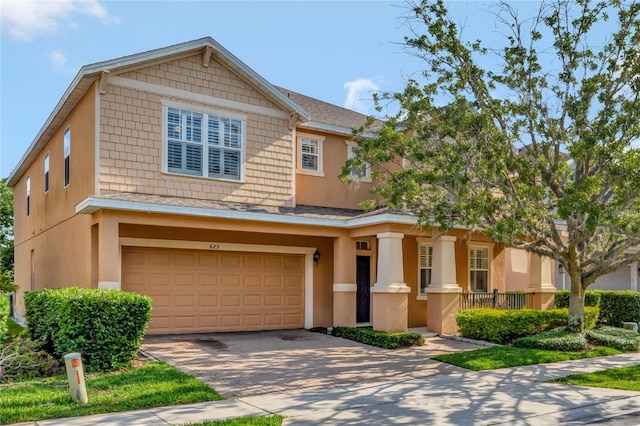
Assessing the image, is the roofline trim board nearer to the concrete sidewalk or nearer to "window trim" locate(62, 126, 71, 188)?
"window trim" locate(62, 126, 71, 188)

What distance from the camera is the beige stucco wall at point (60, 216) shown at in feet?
45.9

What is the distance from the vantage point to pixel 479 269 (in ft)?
62.7

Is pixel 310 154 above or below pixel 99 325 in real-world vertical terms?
above

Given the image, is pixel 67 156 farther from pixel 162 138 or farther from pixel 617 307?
pixel 617 307

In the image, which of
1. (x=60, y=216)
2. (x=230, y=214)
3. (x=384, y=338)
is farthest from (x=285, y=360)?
(x=60, y=216)

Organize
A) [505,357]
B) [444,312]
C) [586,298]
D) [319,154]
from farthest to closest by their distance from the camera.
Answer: [586,298] < [319,154] < [444,312] < [505,357]

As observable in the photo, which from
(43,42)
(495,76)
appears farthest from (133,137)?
(495,76)

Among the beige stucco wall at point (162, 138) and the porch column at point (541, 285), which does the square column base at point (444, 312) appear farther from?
the beige stucco wall at point (162, 138)

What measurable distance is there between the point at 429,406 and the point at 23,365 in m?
7.34

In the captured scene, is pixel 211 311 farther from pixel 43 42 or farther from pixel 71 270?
pixel 43 42

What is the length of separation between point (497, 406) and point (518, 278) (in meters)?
13.7

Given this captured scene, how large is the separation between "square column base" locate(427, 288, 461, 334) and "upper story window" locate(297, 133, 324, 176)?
5030mm

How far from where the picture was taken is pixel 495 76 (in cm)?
1305

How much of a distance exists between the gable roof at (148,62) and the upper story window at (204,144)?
4.05ft
